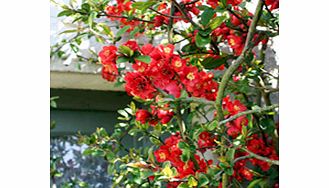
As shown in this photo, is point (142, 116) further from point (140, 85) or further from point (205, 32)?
point (205, 32)

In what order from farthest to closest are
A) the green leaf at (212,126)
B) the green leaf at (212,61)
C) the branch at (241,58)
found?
the green leaf at (212,61) → the green leaf at (212,126) → the branch at (241,58)

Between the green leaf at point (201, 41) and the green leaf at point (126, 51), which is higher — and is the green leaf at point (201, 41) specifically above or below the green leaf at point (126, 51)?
above

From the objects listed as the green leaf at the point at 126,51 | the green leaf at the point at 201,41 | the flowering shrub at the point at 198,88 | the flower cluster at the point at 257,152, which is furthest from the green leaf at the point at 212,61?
the flower cluster at the point at 257,152

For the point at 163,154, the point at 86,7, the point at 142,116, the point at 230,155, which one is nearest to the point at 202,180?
the point at 230,155

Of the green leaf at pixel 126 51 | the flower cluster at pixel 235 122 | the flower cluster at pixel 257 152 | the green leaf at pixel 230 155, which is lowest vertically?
the flower cluster at pixel 257 152

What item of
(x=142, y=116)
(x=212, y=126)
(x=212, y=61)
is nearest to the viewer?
(x=212, y=126)

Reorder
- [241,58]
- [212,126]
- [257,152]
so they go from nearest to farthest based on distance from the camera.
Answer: [241,58], [212,126], [257,152]

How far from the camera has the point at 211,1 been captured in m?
1.38

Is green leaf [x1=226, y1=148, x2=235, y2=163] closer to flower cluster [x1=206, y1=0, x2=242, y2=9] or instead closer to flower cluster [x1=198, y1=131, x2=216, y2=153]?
flower cluster [x1=198, y1=131, x2=216, y2=153]

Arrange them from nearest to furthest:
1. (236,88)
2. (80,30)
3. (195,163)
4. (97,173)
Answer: (195,163), (236,88), (80,30), (97,173)

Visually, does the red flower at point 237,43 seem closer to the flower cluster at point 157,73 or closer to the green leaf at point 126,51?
the flower cluster at point 157,73
